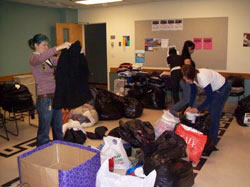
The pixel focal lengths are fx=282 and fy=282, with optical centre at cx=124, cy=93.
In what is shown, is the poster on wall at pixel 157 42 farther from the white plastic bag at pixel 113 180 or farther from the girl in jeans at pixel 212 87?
the white plastic bag at pixel 113 180

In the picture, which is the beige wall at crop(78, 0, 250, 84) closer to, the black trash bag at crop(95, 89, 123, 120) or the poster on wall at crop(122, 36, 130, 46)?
the poster on wall at crop(122, 36, 130, 46)

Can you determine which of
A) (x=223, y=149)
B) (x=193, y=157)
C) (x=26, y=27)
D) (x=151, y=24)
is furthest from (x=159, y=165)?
(x=26, y=27)

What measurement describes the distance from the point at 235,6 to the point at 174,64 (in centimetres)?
181

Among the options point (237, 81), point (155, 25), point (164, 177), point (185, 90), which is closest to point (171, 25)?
point (155, 25)

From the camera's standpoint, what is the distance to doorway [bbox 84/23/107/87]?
29.5ft

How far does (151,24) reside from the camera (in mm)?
6707

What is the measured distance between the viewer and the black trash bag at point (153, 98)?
573cm

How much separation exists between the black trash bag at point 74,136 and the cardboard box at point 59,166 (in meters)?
1.99

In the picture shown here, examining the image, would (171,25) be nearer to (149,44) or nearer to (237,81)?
(149,44)

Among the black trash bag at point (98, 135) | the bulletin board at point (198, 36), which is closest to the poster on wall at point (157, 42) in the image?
the bulletin board at point (198, 36)

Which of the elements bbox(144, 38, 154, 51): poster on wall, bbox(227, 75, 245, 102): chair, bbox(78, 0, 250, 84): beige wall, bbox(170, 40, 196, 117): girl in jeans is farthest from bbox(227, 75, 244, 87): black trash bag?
bbox(144, 38, 154, 51): poster on wall

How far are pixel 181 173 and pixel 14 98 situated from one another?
8.81 ft

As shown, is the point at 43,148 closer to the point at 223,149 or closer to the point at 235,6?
the point at 223,149

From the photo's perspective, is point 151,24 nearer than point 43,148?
No
